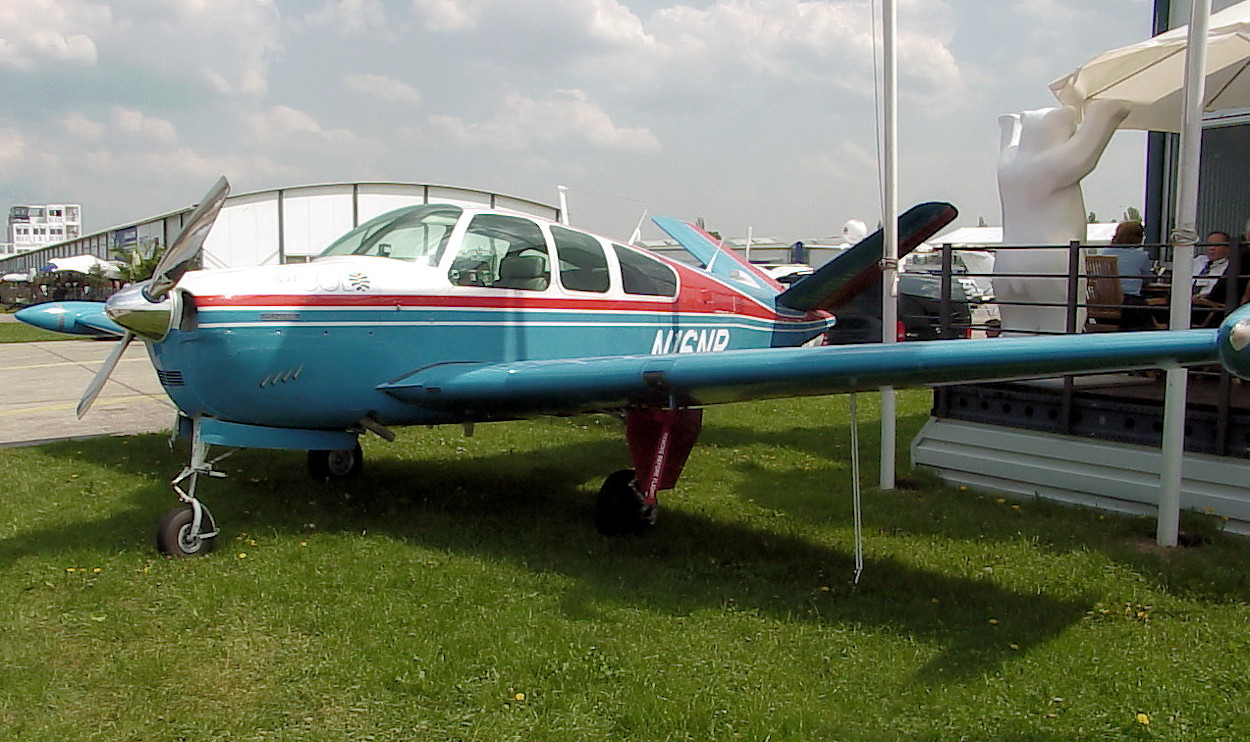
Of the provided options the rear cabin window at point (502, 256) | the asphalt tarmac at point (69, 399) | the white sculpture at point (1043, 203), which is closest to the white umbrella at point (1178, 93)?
the white sculpture at point (1043, 203)

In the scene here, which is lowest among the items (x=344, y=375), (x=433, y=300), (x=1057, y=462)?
(x=1057, y=462)

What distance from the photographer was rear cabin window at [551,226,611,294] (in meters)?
6.50

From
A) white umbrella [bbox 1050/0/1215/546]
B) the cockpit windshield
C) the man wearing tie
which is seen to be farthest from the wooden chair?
the cockpit windshield

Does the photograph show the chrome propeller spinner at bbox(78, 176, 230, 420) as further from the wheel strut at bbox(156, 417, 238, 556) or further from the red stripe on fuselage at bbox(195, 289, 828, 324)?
the wheel strut at bbox(156, 417, 238, 556)

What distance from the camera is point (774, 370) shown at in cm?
444

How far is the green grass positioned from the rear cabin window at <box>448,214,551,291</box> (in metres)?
1.55

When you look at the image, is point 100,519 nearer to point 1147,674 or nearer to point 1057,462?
point 1147,674

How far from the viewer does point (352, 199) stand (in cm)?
2816

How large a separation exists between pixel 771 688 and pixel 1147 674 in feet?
4.89

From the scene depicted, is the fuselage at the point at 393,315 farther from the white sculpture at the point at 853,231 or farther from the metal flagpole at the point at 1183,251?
the white sculpture at the point at 853,231

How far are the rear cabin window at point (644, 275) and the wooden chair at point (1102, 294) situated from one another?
340 cm

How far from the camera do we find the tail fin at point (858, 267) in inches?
245

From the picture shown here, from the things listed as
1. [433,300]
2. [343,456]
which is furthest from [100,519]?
[433,300]

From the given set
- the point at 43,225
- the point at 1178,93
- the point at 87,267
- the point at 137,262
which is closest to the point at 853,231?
the point at 1178,93
